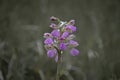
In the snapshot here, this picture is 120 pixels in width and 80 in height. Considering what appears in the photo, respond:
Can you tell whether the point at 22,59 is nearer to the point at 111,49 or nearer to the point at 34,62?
the point at 34,62

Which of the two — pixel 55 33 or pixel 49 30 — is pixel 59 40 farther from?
pixel 49 30

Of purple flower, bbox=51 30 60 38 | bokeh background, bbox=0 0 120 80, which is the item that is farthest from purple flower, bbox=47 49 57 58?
bokeh background, bbox=0 0 120 80

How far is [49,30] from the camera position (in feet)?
18.6

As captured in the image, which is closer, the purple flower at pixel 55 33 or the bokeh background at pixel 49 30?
the purple flower at pixel 55 33

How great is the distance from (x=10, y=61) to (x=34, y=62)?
1.20 feet

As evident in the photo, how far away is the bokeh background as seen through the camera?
163 inches

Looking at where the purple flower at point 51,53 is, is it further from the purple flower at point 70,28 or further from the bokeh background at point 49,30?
the bokeh background at point 49,30

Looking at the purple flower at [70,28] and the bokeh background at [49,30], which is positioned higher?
the bokeh background at [49,30]

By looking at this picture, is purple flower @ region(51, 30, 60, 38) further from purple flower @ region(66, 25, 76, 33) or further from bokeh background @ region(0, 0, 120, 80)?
bokeh background @ region(0, 0, 120, 80)

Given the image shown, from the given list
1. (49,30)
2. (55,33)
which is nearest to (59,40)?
(55,33)

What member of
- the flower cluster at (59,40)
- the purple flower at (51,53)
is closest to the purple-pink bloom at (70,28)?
the flower cluster at (59,40)

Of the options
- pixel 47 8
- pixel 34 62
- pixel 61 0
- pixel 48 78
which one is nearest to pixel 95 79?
pixel 48 78

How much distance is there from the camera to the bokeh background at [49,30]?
4137 mm

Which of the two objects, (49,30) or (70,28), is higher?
(49,30)
